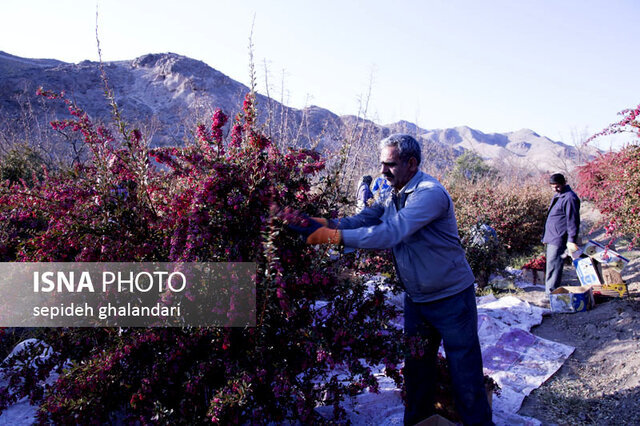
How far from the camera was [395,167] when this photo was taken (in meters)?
2.39

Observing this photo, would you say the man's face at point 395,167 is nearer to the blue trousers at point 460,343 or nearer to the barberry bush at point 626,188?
the blue trousers at point 460,343

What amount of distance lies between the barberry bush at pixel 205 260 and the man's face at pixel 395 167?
434 millimetres

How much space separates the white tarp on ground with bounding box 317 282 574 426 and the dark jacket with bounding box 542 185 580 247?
1.16m

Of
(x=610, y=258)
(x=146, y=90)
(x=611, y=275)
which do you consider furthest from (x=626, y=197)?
(x=146, y=90)

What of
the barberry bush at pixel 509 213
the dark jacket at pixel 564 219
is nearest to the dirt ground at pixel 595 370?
the dark jacket at pixel 564 219

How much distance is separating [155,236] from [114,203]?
0.90ft

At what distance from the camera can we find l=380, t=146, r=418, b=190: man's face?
2.38 m

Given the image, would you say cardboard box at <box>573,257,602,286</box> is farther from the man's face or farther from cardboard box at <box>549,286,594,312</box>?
the man's face

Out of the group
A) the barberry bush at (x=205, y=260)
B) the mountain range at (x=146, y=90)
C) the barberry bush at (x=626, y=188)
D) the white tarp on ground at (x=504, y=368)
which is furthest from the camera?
the mountain range at (x=146, y=90)

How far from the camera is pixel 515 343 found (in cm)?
466

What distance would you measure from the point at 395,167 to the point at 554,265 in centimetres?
511

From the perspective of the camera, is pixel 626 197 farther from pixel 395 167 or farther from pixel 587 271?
pixel 395 167

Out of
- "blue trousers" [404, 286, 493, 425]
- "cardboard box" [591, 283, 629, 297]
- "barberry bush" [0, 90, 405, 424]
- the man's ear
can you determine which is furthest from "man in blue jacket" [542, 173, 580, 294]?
"barberry bush" [0, 90, 405, 424]

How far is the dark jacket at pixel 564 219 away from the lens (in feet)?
18.9
